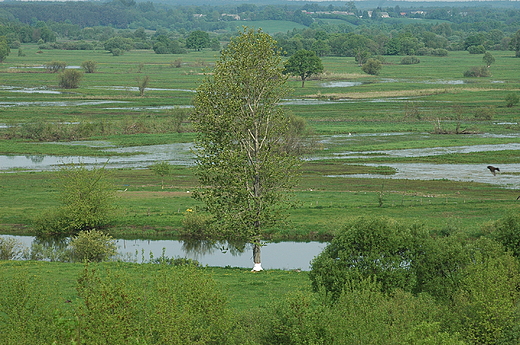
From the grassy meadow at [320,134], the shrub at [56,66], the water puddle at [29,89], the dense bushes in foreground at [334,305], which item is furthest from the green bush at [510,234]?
the shrub at [56,66]

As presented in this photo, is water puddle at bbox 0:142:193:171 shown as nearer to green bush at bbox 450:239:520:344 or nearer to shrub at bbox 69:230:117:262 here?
shrub at bbox 69:230:117:262

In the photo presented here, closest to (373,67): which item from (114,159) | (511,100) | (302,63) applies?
(302,63)

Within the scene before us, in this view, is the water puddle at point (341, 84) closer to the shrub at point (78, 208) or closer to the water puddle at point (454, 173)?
the water puddle at point (454, 173)

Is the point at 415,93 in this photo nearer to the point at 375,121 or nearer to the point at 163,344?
the point at 375,121

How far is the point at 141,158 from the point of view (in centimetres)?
8038

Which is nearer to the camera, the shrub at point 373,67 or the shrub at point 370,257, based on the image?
the shrub at point 370,257

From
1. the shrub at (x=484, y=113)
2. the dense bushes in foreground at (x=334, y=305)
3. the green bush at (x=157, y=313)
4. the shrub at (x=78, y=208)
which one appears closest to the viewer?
the green bush at (x=157, y=313)

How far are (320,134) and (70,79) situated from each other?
79381mm

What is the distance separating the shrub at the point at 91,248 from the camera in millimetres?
43656

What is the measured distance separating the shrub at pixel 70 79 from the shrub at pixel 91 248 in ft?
381

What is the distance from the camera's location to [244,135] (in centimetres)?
3775

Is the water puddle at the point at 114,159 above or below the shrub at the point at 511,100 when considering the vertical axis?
above

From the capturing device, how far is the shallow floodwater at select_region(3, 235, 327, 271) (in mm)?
44475

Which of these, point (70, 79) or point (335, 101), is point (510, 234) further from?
point (70, 79)
